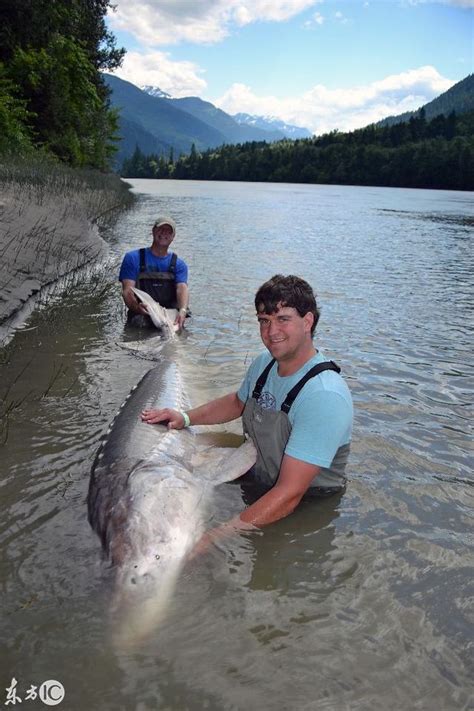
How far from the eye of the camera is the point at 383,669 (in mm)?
3043

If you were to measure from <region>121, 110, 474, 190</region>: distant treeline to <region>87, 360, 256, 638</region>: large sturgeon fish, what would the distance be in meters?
115

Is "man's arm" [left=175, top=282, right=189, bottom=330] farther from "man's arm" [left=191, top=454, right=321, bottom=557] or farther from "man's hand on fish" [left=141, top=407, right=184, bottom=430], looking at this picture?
"man's arm" [left=191, top=454, right=321, bottom=557]

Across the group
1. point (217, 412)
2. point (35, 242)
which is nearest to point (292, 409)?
point (217, 412)

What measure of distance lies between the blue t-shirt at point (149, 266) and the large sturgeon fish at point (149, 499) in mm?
4903

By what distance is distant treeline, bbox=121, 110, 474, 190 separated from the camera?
369ft

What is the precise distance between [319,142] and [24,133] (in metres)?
133

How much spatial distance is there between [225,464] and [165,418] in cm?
66

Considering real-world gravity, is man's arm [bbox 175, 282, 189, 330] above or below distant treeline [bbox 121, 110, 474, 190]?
below

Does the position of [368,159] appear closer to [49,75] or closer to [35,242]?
[49,75]

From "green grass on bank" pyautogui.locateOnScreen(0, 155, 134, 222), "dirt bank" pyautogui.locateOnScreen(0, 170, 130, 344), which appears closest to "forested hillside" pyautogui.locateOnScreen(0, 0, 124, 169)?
"green grass on bank" pyautogui.locateOnScreen(0, 155, 134, 222)

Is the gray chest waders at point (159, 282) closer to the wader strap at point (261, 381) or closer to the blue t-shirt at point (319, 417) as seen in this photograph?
the wader strap at point (261, 381)

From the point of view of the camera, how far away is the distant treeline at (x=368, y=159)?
112500mm

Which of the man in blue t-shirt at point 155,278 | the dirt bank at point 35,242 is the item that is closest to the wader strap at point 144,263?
the man in blue t-shirt at point 155,278

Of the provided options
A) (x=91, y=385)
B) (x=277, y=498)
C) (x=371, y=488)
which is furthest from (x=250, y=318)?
(x=277, y=498)
